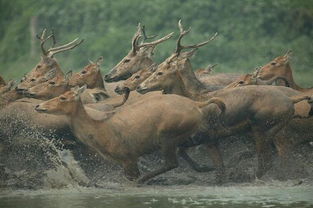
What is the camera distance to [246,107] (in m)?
18.1

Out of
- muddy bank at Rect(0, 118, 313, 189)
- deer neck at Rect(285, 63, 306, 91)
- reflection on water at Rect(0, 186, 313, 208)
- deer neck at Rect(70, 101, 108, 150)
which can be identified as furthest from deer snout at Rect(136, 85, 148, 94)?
deer neck at Rect(285, 63, 306, 91)

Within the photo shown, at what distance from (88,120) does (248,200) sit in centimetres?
294

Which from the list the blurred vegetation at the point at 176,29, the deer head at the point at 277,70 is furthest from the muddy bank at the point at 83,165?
the blurred vegetation at the point at 176,29

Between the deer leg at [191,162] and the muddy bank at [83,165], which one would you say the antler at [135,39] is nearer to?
the muddy bank at [83,165]

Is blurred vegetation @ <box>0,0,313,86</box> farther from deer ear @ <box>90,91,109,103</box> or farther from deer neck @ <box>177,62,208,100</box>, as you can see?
deer neck @ <box>177,62,208,100</box>

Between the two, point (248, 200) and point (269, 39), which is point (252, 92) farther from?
point (269, 39)

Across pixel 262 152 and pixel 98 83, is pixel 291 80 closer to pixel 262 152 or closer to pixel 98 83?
pixel 262 152

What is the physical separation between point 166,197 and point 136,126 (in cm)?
135

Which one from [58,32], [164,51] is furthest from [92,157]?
[58,32]

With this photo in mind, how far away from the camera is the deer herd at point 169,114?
17531 mm

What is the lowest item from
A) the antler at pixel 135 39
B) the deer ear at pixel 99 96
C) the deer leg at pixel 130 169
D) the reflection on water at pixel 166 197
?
the reflection on water at pixel 166 197

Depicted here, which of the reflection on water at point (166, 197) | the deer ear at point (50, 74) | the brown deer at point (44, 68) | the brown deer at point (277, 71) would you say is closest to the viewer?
the reflection on water at point (166, 197)

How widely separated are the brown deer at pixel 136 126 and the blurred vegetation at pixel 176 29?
1659 centimetres

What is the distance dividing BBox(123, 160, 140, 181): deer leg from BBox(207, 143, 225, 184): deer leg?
4.39 feet
